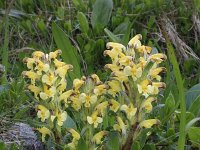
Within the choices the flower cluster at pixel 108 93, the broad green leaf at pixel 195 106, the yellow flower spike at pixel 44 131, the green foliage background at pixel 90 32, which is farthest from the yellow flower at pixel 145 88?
the green foliage background at pixel 90 32

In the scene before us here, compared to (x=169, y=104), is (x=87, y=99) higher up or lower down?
higher up

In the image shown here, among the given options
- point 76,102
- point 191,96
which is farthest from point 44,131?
point 191,96

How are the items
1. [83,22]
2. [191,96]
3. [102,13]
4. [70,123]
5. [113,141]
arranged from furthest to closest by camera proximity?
[102,13] → [83,22] → [191,96] → [70,123] → [113,141]

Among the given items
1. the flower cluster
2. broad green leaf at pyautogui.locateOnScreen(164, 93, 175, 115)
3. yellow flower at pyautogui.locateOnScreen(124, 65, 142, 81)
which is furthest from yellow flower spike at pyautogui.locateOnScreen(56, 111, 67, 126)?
broad green leaf at pyautogui.locateOnScreen(164, 93, 175, 115)

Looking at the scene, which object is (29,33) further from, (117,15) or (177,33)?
(177,33)

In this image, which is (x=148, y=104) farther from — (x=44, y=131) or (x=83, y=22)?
(x=83, y=22)

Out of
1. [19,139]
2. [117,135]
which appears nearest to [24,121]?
[19,139]

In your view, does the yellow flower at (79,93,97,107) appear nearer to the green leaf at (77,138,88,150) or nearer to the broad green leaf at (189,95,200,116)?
the green leaf at (77,138,88,150)

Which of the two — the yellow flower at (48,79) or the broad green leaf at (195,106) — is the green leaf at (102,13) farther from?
the yellow flower at (48,79)

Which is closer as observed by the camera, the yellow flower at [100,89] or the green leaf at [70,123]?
the yellow flower at [100,89]
